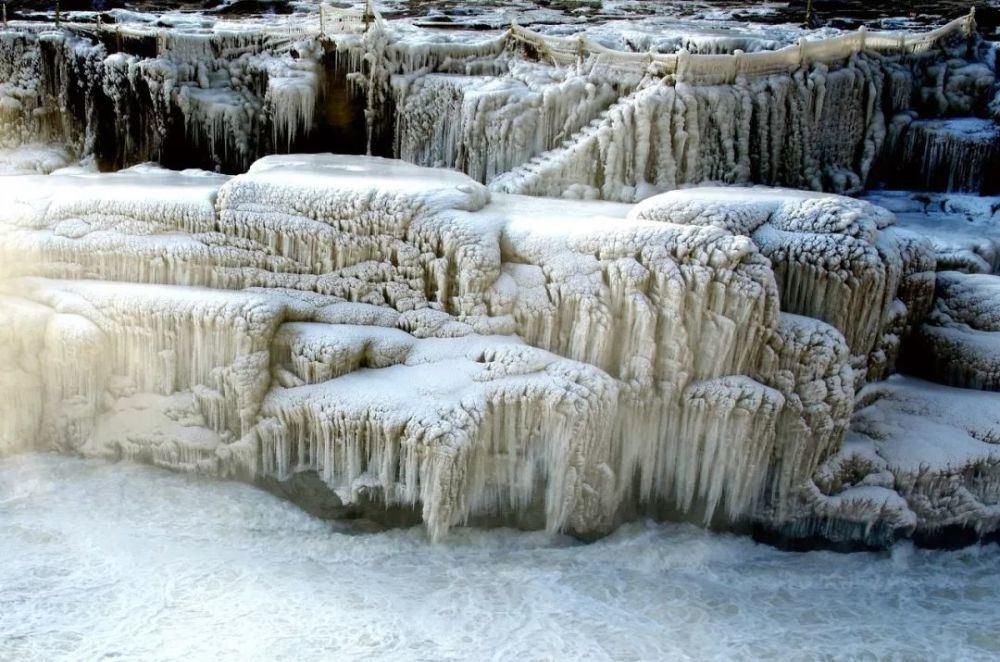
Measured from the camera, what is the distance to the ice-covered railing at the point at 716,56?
436 inches

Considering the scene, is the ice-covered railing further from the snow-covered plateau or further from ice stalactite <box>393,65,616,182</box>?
the snow-covered plateau

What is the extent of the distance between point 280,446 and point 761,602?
148 inches

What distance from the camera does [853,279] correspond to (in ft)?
25.0

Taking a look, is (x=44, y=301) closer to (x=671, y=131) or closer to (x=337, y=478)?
(x=337, y=478)

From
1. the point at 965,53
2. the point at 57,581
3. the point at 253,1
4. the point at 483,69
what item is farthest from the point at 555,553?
the point at 253,1

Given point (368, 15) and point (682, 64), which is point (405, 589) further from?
point (368, 15)

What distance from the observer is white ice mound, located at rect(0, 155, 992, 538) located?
7.20 metres

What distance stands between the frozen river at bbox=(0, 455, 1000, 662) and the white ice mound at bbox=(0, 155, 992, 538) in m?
0.31

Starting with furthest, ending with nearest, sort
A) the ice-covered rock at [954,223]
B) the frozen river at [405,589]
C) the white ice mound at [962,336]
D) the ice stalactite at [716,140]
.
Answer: the ice stalactite at [716,140] → the ice-covered rock at [954,223] → the white ice mound at [962,336] → the frozen river at [405,589]

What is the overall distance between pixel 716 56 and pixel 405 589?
738 centimetres

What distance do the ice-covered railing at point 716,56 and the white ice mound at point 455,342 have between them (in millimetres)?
3384

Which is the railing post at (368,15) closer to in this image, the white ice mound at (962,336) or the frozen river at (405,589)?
the frozen river at (405,589)

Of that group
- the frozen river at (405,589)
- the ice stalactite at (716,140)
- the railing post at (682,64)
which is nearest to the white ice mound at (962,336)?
the frozen river at (405,589)

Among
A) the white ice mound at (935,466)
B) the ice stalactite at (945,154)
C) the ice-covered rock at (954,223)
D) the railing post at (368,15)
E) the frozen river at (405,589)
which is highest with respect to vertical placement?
the railing post at (368,15)
